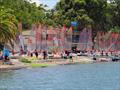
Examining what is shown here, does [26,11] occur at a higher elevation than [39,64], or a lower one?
higher

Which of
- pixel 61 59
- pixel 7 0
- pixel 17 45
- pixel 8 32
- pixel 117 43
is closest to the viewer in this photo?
pixel 8 32

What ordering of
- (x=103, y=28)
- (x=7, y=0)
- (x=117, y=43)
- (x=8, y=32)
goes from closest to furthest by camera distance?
1. (x=8, y=32)
2. (x=7, y=0)
3. (x=117, y=43)
4. (x=103, y=28)

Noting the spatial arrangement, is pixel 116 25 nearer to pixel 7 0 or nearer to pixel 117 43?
pixel 117 43

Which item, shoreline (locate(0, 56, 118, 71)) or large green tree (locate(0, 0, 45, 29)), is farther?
large green tree (locate(0, 0, 45, 29))

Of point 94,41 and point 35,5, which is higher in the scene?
point 35,5

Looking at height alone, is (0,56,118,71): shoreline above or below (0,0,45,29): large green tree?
below

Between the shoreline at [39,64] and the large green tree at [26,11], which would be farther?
the large green tree at [26,11]

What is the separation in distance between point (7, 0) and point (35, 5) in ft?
108

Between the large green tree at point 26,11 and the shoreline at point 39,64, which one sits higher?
the large green tree at point 26,11

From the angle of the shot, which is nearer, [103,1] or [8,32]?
[8,32]

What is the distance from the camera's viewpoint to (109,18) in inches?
6329

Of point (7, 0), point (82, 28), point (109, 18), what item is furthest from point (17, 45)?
point (109, 18)

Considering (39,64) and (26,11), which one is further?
(26,11)

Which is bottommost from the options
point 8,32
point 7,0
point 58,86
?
point 58,86
